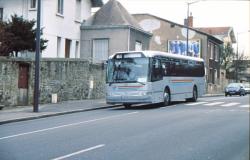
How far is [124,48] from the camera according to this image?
37219 mm

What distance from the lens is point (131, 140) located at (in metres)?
11.5

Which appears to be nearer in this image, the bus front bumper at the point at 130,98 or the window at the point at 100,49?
the bus front bumper at the point at 130,98

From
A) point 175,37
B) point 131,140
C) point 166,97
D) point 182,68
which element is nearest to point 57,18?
point 182,68

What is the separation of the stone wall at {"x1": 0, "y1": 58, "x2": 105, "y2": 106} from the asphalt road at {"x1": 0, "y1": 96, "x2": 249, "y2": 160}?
272 inches

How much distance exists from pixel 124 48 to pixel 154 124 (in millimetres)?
22404

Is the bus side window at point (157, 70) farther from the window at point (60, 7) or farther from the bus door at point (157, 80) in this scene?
the window at point (60, 7)

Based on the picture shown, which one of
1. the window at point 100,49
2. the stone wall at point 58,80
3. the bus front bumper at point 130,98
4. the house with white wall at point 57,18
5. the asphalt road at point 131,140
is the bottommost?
the asphalt road at point 131,140

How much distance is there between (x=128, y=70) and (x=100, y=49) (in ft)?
49.3

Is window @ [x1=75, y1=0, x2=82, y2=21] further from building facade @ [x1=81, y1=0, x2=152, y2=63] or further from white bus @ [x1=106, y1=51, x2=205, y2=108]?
white bus @ [x1=106, y1=51, x2=205, y2=108]

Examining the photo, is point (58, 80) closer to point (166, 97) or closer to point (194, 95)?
point (166, 97)

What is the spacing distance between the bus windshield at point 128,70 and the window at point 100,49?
553 inches

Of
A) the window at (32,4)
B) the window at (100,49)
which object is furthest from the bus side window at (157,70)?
the window at (100,49)

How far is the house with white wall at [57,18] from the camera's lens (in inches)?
1292

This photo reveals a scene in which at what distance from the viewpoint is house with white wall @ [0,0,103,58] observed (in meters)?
32.8
